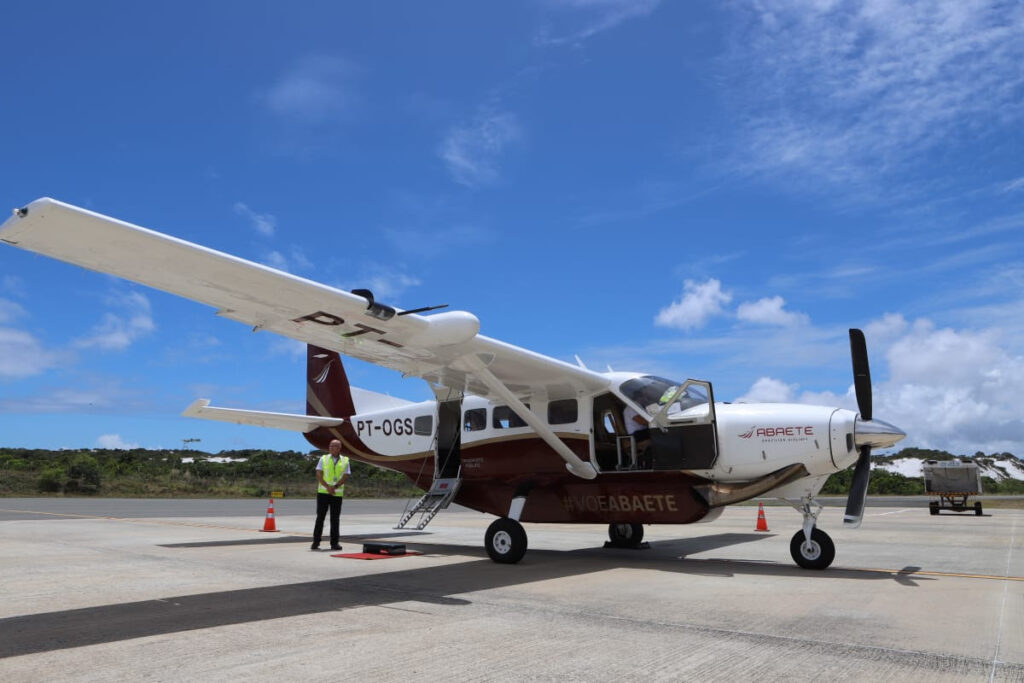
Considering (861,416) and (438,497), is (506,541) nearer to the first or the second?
(438,497)

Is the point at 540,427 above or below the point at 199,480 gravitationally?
above

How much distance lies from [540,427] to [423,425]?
11.0 feet

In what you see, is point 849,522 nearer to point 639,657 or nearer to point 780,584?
point 780,584

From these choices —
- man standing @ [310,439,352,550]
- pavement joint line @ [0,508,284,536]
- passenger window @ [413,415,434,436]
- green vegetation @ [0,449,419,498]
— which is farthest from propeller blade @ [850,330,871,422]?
green vegetation @ [0,449,419,498]

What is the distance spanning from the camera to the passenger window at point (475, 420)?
11.8 m

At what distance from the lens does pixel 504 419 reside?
1155cm

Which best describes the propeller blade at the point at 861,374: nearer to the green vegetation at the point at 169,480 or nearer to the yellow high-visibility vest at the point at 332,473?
the yellow high-visibility vest at the point at 332,473

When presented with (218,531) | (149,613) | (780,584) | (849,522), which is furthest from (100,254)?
(218,531)

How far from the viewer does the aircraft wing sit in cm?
552

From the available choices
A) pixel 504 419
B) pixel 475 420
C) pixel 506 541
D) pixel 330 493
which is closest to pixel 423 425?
pixel 475 420

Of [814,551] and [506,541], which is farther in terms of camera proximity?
[506,541]

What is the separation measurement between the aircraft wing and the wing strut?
16cm

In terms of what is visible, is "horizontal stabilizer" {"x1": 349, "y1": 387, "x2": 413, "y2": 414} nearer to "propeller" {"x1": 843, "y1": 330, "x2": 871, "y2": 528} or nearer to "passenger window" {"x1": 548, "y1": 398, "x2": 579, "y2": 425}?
"passenger window" {"x1": 548, "y1": 398, "x2": 579, "y2": 425}

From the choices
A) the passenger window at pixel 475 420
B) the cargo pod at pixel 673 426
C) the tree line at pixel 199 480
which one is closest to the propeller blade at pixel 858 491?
the cargo pod at pixel 673 426
